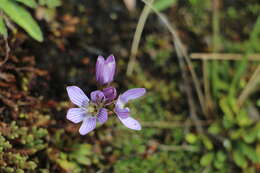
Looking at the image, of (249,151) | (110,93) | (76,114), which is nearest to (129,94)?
(110,93)

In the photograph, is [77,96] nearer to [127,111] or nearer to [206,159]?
[127,111]

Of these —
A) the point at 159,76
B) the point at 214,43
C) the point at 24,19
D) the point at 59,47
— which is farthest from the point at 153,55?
the point at 24,19

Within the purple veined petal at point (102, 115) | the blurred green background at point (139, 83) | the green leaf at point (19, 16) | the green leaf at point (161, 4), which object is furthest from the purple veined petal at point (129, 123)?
the green leaf at point (161, 4)

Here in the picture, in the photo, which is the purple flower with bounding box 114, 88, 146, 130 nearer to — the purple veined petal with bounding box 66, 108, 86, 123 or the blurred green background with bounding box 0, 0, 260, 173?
the purple veined petal with bounding box 66, 108, 86, 123

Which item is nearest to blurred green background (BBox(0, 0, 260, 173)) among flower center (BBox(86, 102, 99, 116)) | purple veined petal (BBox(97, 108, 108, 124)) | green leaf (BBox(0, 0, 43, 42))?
green leaf (BBox(0, 0, 43, 42))

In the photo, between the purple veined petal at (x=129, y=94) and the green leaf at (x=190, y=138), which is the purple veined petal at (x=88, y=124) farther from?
the green leaf at (x=190, y=138)

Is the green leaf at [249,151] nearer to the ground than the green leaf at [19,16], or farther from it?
nearer to the ground

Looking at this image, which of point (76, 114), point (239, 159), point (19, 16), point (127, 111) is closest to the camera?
point (127, 111)
